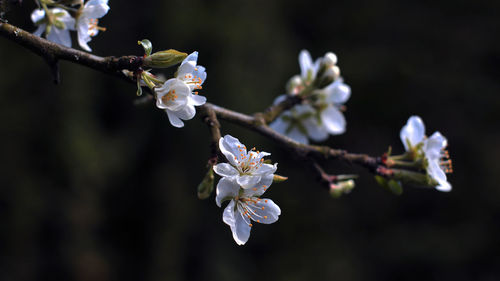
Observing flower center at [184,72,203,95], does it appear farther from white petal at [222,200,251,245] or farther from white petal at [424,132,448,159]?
white petal at [424,132,448,159]

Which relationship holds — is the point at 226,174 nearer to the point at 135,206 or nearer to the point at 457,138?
the point at 135,206

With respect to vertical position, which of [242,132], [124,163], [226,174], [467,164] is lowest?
[226,174]

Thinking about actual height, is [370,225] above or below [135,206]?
above

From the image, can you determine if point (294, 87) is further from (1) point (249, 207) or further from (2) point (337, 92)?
(1) point (249, 207)

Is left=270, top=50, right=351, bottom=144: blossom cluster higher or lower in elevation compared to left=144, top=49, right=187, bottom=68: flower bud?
higher

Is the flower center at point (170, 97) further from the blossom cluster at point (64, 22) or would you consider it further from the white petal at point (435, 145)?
the white petal at point (435, 145)

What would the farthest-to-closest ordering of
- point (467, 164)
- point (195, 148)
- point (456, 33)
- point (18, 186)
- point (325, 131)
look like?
point (456, 33) < point (467, 164) < point (195, 148) < point (18, 186) < point (325, 131)

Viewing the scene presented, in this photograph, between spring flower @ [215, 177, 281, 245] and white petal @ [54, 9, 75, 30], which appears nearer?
spring flower @ [215, 177, 281, 245]

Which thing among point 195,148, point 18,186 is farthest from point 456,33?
point 18,186

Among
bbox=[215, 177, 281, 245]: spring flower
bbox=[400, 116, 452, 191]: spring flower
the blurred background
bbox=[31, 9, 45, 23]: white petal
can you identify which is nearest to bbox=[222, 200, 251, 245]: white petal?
bbox=[215, 177, 281, 245]: spring flower
